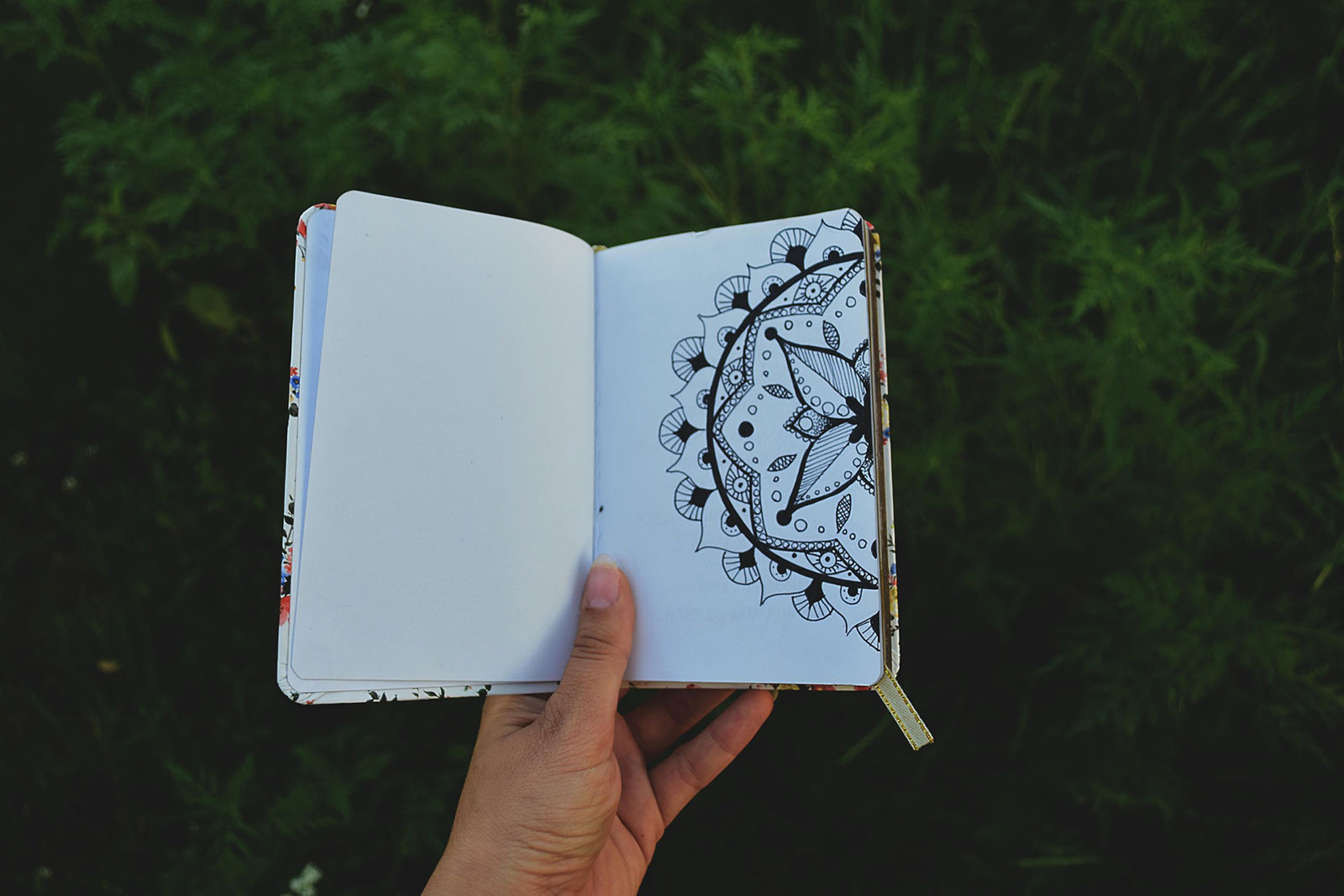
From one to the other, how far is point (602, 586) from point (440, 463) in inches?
14.4

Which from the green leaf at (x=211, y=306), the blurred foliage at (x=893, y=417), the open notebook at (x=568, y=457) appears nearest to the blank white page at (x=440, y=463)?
the open notebook at (x=568, y=457)

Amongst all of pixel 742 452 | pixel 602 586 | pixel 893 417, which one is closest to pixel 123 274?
pixel 602 586

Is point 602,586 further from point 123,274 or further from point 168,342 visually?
point 168,342

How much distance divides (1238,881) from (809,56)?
2.37 meters

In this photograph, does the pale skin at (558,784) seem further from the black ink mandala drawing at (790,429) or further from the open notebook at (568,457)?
the black ink mandala drawing at (790,429)

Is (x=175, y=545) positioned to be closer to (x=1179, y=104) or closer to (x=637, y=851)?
(x=637, y=851)

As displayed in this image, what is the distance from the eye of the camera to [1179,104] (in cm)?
238

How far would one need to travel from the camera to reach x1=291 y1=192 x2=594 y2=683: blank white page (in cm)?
148

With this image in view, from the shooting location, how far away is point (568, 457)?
1.61m

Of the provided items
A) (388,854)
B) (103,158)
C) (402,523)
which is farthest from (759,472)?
(103,158)

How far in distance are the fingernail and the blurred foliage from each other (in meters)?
0.76

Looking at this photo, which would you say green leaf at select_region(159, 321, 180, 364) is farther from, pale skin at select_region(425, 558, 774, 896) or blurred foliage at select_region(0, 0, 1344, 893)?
pale skin at select_region(425, 558, 774, 896)

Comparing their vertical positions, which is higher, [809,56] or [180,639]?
[809,56]

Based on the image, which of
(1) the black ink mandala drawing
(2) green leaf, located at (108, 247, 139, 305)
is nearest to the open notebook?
(1) the black ink mandala drawing
